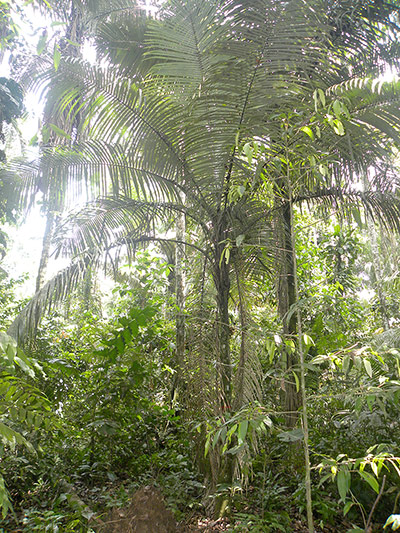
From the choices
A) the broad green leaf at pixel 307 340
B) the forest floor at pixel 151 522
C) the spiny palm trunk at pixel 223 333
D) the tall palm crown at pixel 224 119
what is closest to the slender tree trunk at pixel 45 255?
the tall palm crown at pixel 224 119

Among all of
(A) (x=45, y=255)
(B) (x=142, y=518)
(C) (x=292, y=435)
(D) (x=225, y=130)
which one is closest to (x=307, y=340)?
(C) (x=292, y=435)

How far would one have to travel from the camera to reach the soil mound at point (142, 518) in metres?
2.83

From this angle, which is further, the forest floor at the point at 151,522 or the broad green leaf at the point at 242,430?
the forest floor at the point at 151,522

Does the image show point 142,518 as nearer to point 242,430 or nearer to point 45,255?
point 242,430

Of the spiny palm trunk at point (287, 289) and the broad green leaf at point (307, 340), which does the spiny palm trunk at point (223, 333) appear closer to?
the spiny palm trunk at point (287, 289)

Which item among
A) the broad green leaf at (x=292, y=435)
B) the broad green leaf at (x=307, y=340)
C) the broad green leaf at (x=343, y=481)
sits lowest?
the broad green leaf at (x=343, y=481)

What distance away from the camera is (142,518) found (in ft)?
9.37

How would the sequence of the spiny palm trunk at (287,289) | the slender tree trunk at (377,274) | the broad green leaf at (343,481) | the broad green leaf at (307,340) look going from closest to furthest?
1. the broad green leaf at (343,481)
2. the broad green leaf at (307,340)
3. the spiny palm trunk at (287,289)
4. the slender tree trunk at (377,274)

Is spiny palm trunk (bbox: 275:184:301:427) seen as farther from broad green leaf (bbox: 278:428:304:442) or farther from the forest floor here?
broad green leaf (bbox: 278:428:304:442)

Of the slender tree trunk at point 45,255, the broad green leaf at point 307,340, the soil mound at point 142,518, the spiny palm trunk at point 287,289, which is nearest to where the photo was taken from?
the broad green leaf at point 307,340

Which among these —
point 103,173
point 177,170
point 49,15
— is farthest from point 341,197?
point 49,15

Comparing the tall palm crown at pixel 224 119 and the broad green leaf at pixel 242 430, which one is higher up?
the tall palm crown at pixel 224 119

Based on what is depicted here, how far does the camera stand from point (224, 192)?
3486mm

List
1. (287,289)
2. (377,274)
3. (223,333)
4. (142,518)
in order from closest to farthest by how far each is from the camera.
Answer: (142,518), (223,333), (287,289), (377,274)
